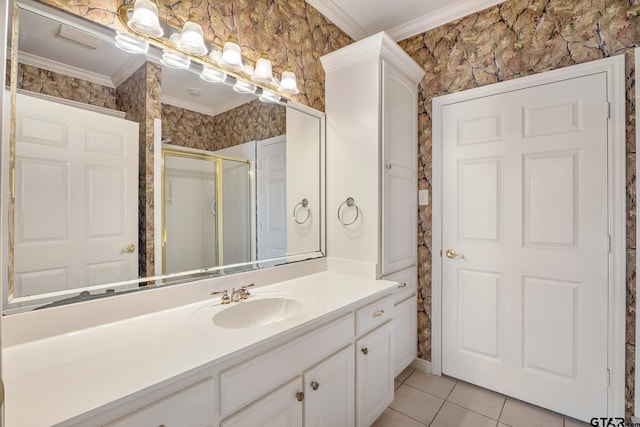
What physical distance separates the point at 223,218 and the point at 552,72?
2.08 metres

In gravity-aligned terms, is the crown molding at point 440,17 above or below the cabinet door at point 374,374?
above

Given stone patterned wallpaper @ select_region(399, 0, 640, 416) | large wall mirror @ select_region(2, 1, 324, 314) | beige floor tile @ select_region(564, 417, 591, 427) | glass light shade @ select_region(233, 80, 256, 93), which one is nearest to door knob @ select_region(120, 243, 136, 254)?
large wall mirror @ select_region(2, 1, 324, 314)

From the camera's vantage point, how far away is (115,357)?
0.87m

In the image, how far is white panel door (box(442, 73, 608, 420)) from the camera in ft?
5.45

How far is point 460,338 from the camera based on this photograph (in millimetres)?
2105

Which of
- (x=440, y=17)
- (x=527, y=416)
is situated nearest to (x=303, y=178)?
(x=440, y=17)

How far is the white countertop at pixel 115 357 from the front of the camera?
26.5 inches

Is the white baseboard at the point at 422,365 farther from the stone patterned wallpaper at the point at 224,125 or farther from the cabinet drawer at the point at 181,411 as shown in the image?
the stone patterned wallpaper at the point at 224,125

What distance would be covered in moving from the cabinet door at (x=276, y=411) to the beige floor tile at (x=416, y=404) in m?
1.00

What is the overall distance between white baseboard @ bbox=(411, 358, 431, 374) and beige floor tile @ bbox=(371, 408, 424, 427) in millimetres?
555

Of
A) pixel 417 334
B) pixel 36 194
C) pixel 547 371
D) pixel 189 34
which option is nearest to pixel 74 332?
pixel 36 194

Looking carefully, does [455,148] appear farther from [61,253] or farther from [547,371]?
[61,253]

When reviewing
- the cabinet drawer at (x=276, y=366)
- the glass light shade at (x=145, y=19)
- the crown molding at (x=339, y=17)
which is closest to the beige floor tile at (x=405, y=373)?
the cabinet drawer at (x=276, y=366)

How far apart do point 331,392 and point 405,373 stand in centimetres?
119
